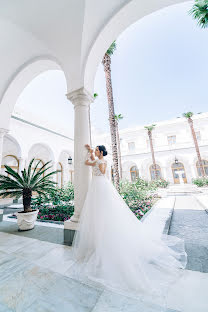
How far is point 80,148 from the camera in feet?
10.5

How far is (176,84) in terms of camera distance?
15234mm

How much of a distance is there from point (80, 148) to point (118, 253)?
2180mm

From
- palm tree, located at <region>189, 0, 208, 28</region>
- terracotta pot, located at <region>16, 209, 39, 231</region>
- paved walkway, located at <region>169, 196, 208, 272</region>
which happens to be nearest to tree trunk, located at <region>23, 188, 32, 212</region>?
terracotta pot, located at <region>16, 209, 39, 231</region>

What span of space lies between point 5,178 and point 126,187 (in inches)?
268

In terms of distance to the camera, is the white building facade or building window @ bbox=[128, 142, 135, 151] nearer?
the white building facade

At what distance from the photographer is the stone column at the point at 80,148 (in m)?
2.99

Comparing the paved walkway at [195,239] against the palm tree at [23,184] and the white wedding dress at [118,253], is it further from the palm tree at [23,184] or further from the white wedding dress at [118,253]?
the palm tree at [23,184]

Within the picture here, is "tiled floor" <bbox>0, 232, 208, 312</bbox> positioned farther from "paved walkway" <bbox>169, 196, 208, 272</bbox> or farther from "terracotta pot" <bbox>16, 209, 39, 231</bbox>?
"terracotta pot" <bbox>16, 209, 39, 231</bbox>

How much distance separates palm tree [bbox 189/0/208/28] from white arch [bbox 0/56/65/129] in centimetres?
779

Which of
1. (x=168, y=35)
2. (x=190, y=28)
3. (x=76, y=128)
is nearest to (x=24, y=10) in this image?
(x=76, y=128)

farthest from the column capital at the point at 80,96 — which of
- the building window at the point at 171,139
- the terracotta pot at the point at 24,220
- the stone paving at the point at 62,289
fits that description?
the building window at the point at 171,139

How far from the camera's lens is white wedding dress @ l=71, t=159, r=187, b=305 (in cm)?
165

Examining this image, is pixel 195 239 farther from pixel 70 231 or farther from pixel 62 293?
pixel 62 293

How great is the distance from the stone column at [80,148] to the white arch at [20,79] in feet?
7.03
